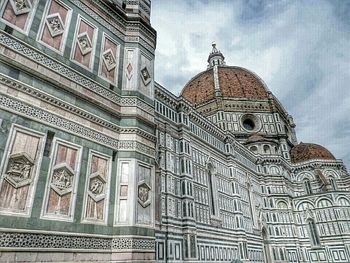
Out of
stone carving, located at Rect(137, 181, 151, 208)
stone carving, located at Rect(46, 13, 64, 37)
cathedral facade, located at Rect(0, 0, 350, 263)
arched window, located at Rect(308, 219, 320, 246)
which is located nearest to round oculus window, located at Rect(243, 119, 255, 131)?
arched window, located at Rect(308, 219, 320, 246)

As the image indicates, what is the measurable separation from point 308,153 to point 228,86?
58.7ft

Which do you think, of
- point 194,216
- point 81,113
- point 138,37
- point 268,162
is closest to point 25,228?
point 81,113

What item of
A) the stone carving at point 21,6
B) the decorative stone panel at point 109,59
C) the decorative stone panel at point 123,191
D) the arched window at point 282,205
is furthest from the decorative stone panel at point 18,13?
the arched window at point 282,205

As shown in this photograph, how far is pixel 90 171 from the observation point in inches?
213

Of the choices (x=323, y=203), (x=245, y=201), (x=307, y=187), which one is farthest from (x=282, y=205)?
(x=245, y=201)

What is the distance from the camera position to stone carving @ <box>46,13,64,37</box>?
564cm

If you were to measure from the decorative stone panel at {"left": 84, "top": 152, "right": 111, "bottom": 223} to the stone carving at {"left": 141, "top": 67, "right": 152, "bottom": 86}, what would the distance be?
251 centimetres

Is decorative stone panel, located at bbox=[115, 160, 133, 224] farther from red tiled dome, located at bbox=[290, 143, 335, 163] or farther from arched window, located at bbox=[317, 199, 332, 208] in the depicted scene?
red tiled dome, located at bbox=[290, 143, 335, 163]

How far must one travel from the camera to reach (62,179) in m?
4.89

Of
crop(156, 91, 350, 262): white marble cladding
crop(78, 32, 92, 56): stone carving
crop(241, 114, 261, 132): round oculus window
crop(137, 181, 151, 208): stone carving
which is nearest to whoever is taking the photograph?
crop(137, 181, 151, 208): stone carving

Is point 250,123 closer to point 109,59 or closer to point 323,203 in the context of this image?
point 323,203

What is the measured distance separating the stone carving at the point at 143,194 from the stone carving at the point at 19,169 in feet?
7.24

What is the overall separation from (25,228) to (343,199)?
37.8 metres

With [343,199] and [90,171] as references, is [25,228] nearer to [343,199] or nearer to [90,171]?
[90,171]
